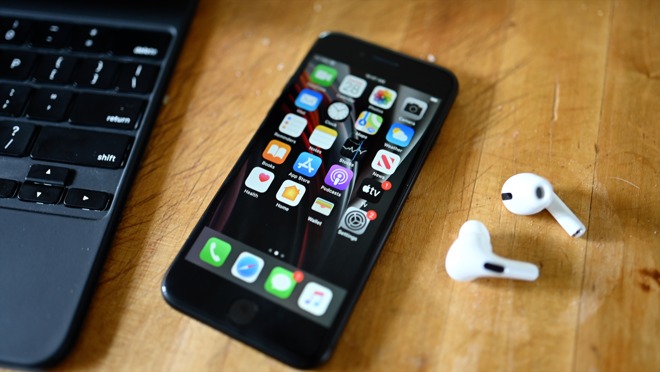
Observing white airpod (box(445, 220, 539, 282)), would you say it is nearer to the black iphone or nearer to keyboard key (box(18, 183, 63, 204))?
the black iphone

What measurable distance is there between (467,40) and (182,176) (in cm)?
28

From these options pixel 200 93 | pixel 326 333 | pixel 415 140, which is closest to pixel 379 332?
pixel 326 333

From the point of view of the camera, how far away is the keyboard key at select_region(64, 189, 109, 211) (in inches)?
17.2

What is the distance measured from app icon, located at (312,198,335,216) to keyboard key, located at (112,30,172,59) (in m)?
0.20

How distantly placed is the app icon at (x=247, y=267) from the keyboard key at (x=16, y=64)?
0.83 feet

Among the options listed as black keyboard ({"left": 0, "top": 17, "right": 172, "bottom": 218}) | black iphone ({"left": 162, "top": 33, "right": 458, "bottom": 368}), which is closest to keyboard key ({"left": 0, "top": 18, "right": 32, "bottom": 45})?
black keyboard ({"left": 0, "top": 17, "right": 172, "bottom": 218})

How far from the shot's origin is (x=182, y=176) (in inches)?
18.6

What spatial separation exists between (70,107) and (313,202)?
22 centimetres

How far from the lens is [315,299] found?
0.40 meters

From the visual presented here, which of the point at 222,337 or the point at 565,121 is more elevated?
the point at 565,121

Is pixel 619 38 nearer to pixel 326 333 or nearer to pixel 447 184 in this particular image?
pixel 447 184

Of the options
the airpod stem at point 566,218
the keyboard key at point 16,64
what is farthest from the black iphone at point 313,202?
the keyboard key at point 16,64

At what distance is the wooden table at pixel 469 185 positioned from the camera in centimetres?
40

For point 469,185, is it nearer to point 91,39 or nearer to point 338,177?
point 338,177
